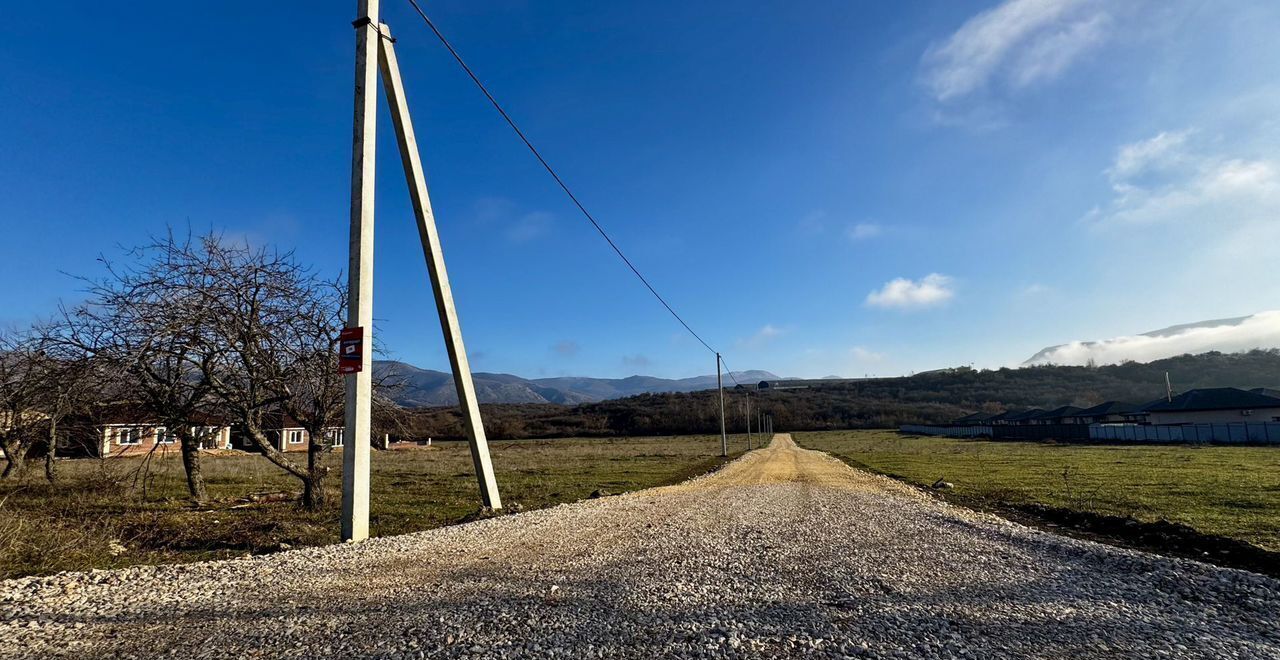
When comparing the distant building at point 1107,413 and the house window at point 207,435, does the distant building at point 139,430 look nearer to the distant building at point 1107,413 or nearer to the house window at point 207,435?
the house window at point 207,435

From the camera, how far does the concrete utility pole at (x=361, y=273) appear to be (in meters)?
8.01

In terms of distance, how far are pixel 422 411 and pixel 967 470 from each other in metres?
21.7

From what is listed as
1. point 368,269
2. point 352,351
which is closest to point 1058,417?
point 368,269

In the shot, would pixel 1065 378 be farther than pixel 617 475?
Yes

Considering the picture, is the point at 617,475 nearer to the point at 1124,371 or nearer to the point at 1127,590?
the point at 1127,590

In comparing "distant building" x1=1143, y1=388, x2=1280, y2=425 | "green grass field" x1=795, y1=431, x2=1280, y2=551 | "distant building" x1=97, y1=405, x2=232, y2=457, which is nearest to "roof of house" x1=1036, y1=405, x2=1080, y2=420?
"distant building" x1=1143, y1=388, x2=1280, y2=425

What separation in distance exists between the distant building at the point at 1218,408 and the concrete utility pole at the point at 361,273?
64434mm

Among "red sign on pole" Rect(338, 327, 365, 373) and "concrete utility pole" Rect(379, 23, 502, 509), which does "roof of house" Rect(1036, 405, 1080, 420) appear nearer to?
"concrete utility pole" Rect(379, 23, 502, 509)

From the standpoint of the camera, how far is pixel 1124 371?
451 feet

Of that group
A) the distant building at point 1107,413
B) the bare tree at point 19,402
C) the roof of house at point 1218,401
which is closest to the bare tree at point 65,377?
the bare tree at point 19,402

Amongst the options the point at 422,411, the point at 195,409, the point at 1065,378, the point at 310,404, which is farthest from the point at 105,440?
the point at 1065,378

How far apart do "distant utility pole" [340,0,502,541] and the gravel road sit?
44.7 inches

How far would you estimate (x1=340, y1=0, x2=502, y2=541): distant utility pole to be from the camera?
8.05 meters

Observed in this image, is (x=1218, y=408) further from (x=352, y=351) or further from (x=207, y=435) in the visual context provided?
(x=207, y=435)
